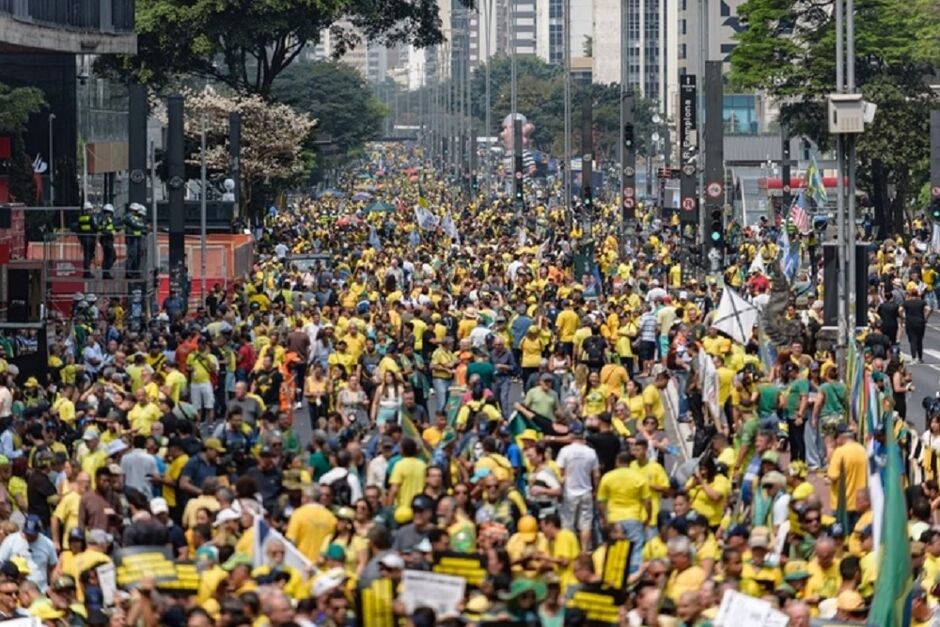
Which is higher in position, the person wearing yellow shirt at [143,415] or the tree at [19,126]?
the tree at [19,126]

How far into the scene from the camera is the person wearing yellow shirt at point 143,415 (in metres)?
24.6

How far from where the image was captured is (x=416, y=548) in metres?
17.3

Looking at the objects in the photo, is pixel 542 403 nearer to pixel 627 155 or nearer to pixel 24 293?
pixel 24 293

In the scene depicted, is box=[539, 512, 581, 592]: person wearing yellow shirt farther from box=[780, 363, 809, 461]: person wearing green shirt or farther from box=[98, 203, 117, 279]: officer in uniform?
box=[98, 203, 117, 279]: officer in uniform

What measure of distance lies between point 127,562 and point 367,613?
7.65 feet

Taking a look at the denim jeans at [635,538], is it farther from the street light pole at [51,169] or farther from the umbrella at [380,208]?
the umbrella at [380,208]

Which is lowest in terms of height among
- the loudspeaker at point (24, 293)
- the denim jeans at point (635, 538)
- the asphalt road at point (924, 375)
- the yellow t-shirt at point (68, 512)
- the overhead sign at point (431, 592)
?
the asphalt road at point (924, 375)

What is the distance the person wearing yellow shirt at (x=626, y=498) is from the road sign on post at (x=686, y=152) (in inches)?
1590

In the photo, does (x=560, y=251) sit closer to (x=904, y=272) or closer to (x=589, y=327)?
(x=904, y=272)

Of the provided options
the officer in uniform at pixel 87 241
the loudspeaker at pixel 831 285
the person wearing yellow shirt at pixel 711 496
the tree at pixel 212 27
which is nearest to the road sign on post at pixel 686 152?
the tree at pixel 212 27

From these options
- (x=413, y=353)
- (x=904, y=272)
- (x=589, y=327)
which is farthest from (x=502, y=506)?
(x=904, y=272)

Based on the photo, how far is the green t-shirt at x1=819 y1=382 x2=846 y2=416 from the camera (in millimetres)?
26594

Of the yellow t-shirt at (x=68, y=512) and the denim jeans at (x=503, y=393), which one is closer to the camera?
the yellow t-shirt at (x=68, y=512)

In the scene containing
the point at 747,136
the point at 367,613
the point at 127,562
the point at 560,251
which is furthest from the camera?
the point at 747,136
